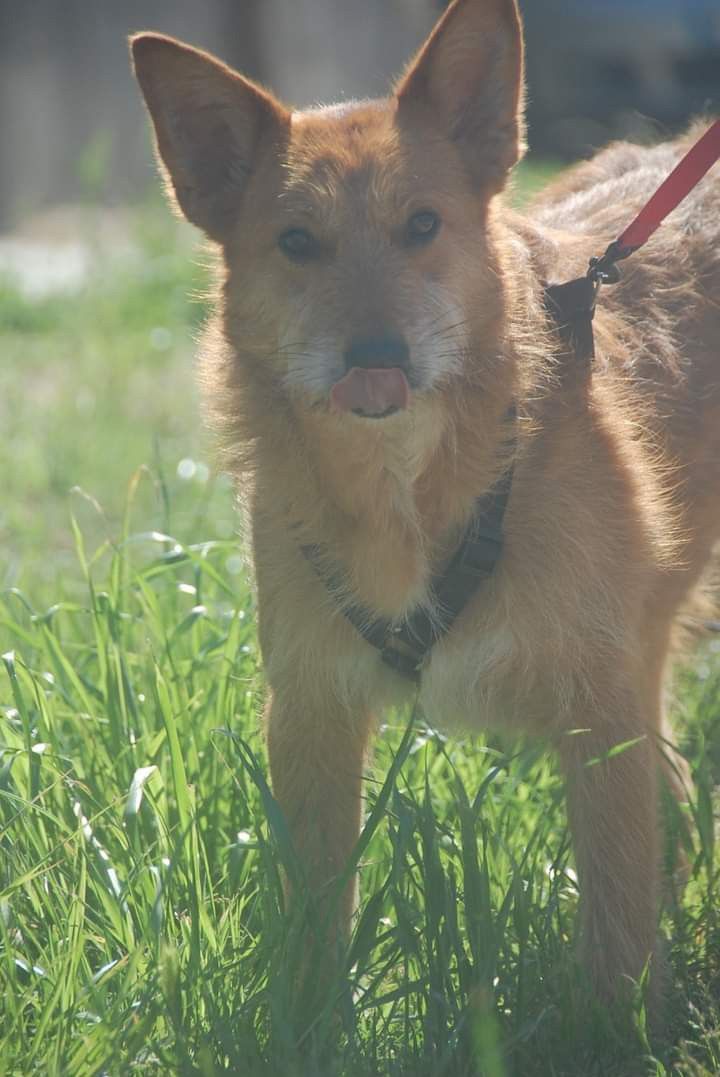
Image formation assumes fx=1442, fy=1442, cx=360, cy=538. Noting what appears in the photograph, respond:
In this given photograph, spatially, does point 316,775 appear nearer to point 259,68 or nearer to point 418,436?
point 418,436

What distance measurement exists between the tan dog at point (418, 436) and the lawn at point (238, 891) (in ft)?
0.53

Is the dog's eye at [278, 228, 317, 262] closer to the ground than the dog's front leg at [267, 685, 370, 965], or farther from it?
farther from it

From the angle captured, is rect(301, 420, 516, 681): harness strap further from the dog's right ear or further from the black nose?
the dog's right ear

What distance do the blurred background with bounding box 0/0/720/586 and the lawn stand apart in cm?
355

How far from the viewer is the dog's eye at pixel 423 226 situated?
2955mm

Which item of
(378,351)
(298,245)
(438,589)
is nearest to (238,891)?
(438,589)

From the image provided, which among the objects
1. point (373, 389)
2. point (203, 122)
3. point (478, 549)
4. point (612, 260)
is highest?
point (203, 122)

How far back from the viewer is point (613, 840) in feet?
9.64

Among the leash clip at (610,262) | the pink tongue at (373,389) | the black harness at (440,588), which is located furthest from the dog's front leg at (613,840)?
the leash clip at (610,262)

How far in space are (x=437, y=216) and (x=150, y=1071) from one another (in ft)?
5.73

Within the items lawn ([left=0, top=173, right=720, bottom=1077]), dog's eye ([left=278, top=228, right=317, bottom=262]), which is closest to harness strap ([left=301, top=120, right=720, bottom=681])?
lawn ([left=0, top=173, right=720, bottom=1077])

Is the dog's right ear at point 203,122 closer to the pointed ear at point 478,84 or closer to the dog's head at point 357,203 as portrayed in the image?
the dog's head at point 357,203

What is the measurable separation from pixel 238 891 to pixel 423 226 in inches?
57.0

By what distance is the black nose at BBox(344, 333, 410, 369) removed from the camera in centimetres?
274
